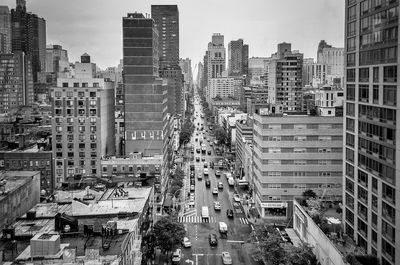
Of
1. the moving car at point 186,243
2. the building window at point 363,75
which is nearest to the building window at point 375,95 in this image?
the building window at point 363,75

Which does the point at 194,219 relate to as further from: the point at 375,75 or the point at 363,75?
the point at 375,75

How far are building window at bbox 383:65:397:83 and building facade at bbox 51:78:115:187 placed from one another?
69.5m

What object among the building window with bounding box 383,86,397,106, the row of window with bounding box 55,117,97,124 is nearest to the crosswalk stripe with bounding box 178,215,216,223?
the row of window with bounding box 55,117,97,124

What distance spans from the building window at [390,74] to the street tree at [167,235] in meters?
36.8

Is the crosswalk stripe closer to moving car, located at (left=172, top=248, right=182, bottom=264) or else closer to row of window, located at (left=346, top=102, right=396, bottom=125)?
moving car, located at (left=172, top=248, right=182, bottom=264)

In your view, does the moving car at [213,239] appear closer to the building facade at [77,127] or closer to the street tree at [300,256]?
the street tree at [300,256]

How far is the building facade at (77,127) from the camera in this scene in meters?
108

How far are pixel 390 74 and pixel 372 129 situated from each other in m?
7.23

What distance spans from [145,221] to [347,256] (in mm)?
27439

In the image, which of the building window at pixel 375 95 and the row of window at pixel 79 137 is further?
the row of window at pixel 79 137

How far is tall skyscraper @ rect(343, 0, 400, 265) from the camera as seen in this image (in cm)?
4894

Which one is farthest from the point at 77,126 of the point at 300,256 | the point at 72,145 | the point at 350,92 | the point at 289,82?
the point at 289,82

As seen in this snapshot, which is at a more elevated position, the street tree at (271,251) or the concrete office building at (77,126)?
the concrete office building at (77,126)

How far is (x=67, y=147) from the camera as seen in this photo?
110 meters
